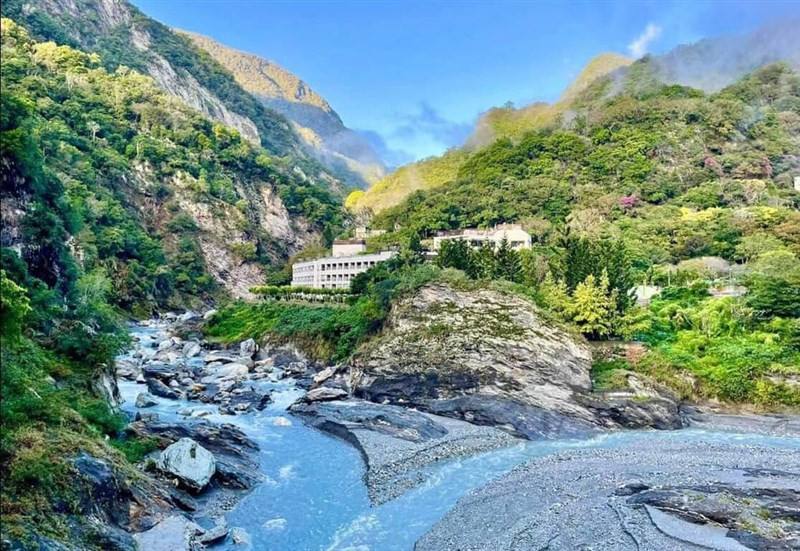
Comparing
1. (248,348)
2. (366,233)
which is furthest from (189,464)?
(366,233)

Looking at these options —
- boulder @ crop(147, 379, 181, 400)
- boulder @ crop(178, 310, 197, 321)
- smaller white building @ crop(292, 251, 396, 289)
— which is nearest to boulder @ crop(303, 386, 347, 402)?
boulder @ crop(147, 379, 181, 400)

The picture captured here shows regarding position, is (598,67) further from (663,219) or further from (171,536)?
(171,536)

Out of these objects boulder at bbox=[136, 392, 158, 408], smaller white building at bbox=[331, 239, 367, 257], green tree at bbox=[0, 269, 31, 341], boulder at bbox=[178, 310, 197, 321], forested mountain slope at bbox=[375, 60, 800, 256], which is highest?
forested mountain slope at bbox=[375, 60, 800, 256]

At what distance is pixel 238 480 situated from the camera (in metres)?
22.9

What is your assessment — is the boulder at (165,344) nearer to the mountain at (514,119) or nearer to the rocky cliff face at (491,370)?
the rocky cliff face at (491,370)

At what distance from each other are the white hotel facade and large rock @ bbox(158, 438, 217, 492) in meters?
51.9

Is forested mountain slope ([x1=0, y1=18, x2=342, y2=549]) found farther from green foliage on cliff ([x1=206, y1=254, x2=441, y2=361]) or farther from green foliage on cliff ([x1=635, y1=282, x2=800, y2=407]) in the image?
green foliage on cliff ([x1=635, y1=282, x2=800, y2=407])

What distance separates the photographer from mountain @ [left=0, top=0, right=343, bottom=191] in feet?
418

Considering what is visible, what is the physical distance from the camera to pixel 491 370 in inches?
1511

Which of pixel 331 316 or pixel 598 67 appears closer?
pixel 331 316

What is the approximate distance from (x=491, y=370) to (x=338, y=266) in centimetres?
4623

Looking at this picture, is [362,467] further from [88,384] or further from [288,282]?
[288,282]

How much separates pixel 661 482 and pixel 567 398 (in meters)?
13.3

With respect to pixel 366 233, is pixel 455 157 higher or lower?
higher
